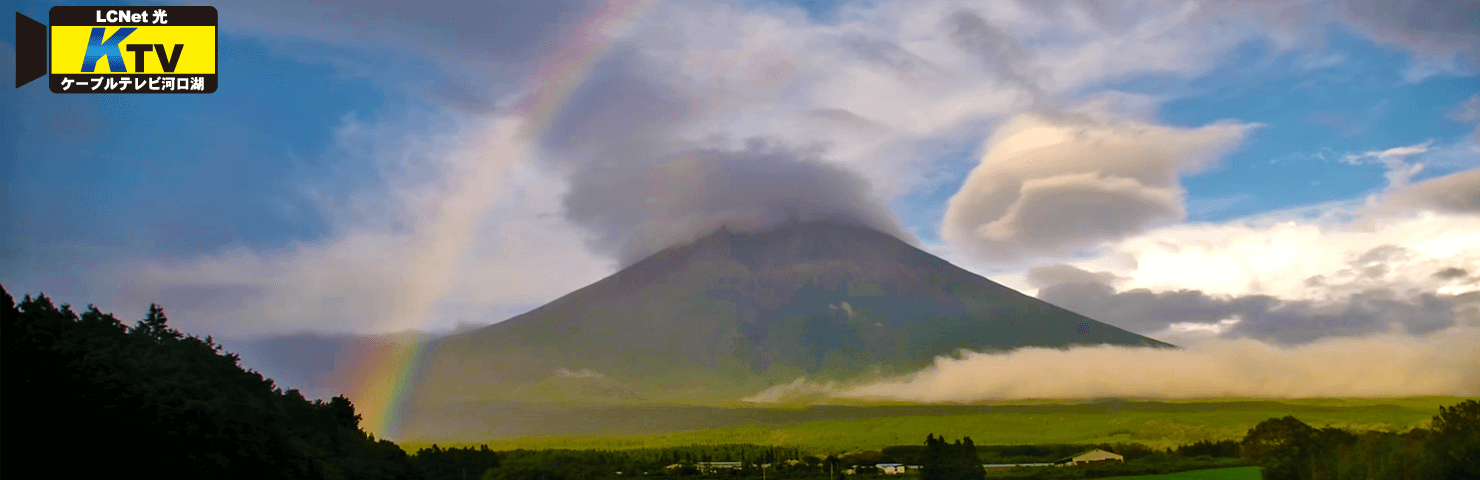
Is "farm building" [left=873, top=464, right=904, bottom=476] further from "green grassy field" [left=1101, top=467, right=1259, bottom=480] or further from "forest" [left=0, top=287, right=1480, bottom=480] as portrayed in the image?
"forest" [left=0, top=287, right=1480, bottom=480]

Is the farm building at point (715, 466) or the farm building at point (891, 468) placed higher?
the farm building at point (715, 466)

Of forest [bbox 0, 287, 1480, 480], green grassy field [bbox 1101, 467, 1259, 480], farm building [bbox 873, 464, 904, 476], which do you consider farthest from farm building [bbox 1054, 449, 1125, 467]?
forest [bbox 0, 287, 1480, 480]

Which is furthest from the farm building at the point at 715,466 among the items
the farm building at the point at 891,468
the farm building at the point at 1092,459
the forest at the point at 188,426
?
the forest at the point at 188,426

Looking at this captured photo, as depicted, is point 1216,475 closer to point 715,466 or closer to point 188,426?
point 715,466

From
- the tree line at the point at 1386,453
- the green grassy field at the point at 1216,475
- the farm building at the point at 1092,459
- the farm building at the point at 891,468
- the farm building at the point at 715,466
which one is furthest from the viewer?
the farm building at the point at 715,466

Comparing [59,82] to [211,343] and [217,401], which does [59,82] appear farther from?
[211,343]

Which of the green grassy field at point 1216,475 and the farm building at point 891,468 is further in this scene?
the farm building at point 891,468

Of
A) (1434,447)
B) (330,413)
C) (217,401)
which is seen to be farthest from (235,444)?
(1434,447)

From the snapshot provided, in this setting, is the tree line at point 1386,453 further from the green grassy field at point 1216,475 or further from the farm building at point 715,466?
the farm building at point 715,466

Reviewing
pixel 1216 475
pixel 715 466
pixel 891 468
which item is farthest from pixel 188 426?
pixel 715 466
